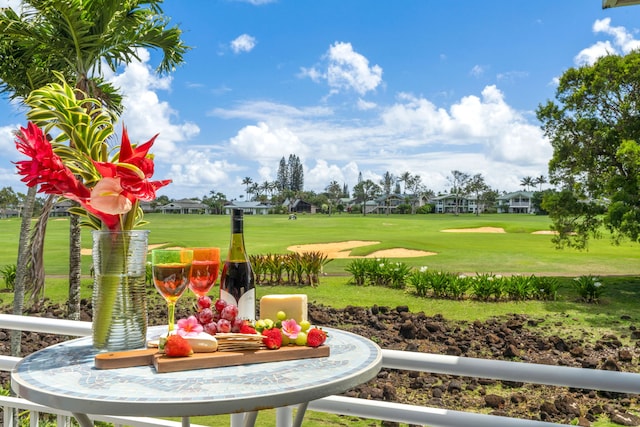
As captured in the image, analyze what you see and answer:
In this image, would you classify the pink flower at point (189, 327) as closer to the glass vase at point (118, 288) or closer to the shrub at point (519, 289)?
the glass vase at point (118, 288)

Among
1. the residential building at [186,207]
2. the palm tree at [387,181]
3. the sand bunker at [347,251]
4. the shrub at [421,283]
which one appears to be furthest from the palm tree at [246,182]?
the shrub at [421,283]

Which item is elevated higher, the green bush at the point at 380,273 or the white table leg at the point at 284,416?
the white table leg at the point at 284,416

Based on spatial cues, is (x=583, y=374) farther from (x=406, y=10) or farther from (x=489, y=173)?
(x=406, y=10)

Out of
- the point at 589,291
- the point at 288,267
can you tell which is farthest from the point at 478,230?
the point at 288,267

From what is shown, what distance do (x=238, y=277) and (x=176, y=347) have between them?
309 mm

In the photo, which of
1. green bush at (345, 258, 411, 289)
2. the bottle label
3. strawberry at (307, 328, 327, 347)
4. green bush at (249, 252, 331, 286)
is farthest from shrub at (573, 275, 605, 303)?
strawberry at (307, 328, 327, 347)

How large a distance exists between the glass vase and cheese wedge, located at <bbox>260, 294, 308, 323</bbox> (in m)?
0.26

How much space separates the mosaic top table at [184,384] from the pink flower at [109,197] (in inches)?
11.6

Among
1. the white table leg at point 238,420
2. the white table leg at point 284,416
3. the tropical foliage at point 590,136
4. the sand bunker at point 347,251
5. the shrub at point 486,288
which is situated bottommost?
the sand bunker at point 347,251

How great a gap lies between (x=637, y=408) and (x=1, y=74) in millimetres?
7486

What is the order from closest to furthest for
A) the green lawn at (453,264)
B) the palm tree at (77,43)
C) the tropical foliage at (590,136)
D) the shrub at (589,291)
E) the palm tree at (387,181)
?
1. the palm tree at (77,43)
2. the green lawn at (453,264)
3. the shrub at (589,291)
4. the tropical foliage at (590,136)
5. the palm tree at (387,181)

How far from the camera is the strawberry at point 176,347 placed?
0.98m

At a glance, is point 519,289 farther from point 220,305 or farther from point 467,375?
point 220,305

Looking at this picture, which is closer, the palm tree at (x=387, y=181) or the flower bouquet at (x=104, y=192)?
the flower bouquet at (x=104, y=192)
